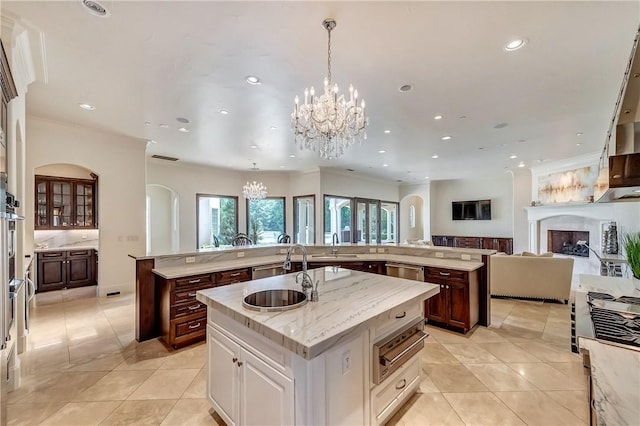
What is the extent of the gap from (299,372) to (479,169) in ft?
30.3

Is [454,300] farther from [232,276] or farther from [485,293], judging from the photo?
[232,276]

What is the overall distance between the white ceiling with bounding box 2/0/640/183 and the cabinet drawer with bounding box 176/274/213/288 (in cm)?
230

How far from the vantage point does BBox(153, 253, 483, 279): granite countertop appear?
11.0 feet

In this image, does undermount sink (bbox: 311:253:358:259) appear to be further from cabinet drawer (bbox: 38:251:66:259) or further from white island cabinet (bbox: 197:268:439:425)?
cabinet drawer (bbox: 38:251:66:259)

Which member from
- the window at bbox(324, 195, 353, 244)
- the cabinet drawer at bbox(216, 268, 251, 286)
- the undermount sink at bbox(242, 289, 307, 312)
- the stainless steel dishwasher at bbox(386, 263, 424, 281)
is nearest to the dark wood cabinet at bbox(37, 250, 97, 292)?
the cabinet drawer at bbox(216, 268, 251, 286)

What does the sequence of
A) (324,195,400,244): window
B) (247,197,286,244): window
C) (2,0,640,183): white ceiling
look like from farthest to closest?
(247,197,286,244): window < (324,195,400,244): window < (2,0,640,183): white ceiling

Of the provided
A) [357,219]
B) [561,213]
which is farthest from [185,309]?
[561,213]

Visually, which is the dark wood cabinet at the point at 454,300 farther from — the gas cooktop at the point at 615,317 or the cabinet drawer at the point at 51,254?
the cabinet drawer at the point at 51,254

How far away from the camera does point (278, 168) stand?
8.59 m

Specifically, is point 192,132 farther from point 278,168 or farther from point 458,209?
point 458,209

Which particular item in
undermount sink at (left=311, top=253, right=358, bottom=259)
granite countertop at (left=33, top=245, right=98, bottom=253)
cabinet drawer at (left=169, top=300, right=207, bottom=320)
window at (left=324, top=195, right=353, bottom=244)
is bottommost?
cabinet drawer at (left=169, top=300, right=207, bottom=320)

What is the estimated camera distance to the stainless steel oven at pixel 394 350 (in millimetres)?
1762

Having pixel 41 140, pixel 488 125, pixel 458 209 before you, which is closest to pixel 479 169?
pixel 458 209

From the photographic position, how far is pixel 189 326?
10.7 feet
